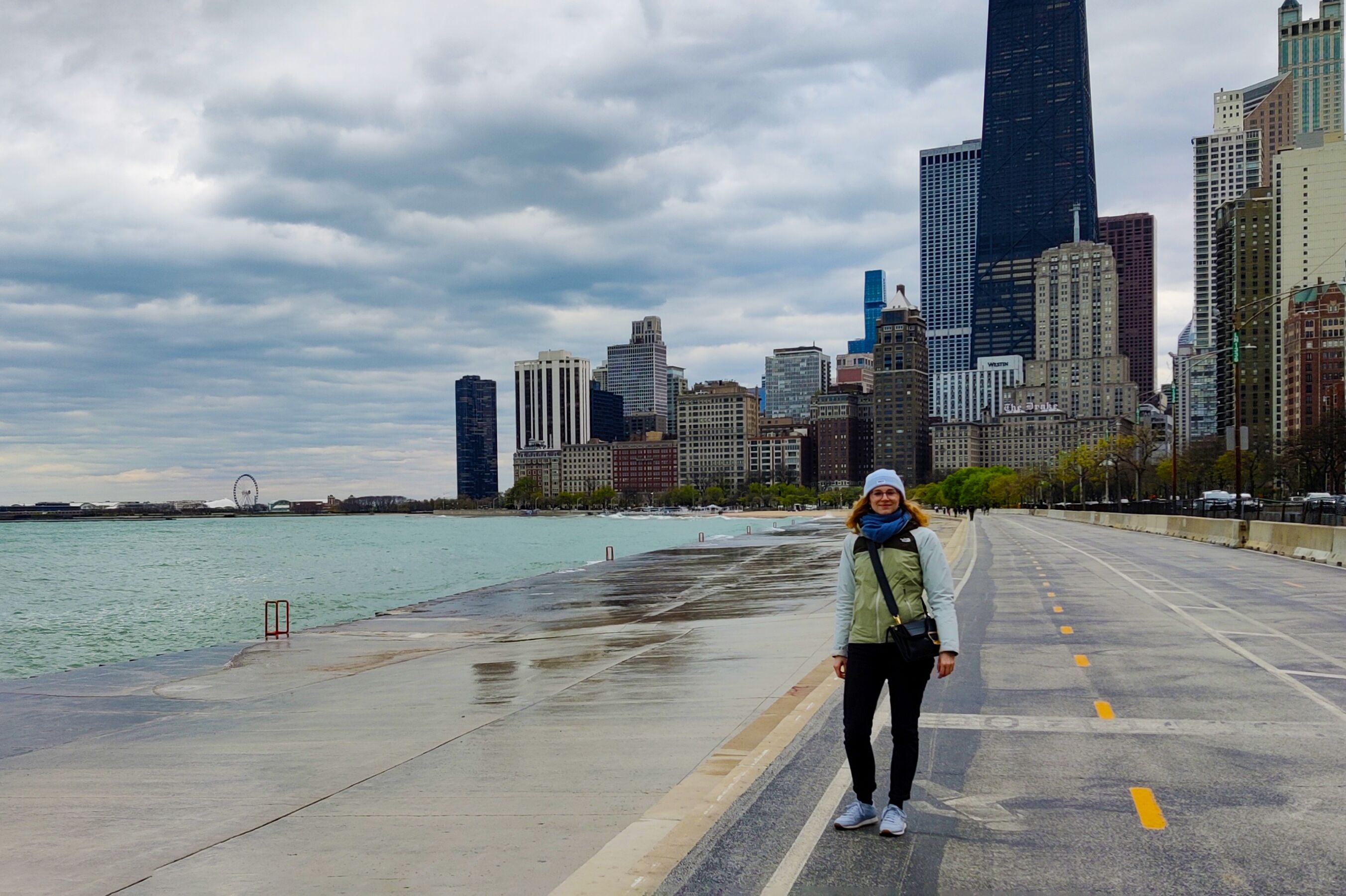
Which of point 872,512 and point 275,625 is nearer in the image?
point 872,512

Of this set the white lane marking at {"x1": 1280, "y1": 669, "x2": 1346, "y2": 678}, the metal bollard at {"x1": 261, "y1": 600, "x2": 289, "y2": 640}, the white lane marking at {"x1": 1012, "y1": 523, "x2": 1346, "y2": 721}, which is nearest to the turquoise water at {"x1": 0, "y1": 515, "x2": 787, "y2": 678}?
the metal bollard at {"x1": 261, "y1": 600, "x2": 289, "y2": 640}

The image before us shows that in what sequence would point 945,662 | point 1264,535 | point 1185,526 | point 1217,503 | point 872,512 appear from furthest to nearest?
point 1217,503 < point 1185,526 < point 1264,535 < point 872,512 < point 945,662

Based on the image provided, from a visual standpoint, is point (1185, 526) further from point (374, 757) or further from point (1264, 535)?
point (374, 757)

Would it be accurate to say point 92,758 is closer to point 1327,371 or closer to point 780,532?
point 780,532

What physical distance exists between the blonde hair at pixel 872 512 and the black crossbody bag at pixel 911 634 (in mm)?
413

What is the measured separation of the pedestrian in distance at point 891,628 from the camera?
23.0 ft

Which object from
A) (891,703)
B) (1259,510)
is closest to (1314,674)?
(891,703)

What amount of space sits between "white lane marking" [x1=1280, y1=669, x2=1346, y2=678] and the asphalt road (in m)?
0.05

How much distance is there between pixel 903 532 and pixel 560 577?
142 ft

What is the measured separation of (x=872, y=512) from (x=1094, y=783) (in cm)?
298

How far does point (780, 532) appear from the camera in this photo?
11450cm

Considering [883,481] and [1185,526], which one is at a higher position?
[883,481]

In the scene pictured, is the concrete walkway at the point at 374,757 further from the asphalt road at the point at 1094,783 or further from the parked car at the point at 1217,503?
the parked car at the point at 1217,503

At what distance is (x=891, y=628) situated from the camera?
23.1 feet
